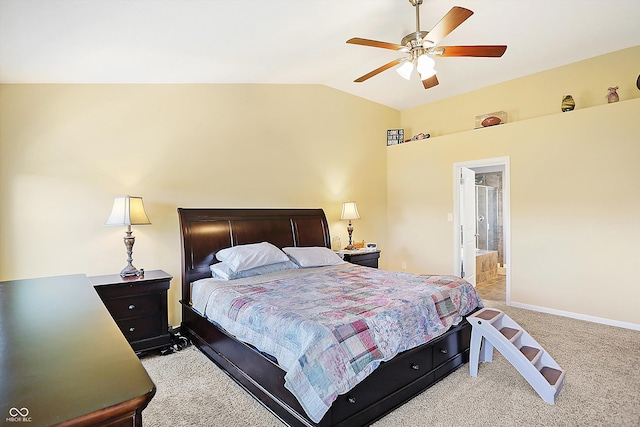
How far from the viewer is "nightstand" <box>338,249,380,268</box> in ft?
15.5

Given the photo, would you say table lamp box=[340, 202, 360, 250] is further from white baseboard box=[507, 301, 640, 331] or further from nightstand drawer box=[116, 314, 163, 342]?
nightstand drawer box=[116, 314, 163, 342]

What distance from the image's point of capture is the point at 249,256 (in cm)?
353

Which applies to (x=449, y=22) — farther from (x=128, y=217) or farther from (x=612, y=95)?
(x=128, y=217)

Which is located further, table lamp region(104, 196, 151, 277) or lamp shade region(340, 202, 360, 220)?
lamp shade region(340, 202, 360, 220)

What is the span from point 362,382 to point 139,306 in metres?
2.22

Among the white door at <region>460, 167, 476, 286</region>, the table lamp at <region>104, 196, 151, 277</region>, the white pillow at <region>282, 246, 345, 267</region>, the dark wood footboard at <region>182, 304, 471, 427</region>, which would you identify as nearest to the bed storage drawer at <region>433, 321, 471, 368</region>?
the dark wood footboard at <region>182, 304, 471, 427</region>

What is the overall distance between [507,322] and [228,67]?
12.1 ft

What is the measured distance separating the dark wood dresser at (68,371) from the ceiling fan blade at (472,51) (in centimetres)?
296

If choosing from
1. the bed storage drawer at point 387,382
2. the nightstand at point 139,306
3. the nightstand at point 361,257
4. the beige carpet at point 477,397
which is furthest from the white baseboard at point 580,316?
the nightstand at point 139,306

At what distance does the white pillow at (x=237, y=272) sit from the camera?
3.38m

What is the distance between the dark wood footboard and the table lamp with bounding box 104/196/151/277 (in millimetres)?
938

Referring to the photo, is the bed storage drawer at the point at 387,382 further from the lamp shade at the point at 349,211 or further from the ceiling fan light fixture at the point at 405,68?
the lamp shade at the point at 349,211

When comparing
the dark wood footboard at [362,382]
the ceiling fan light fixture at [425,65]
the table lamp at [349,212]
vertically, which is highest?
the ceiling fan light fixture at [425,65]

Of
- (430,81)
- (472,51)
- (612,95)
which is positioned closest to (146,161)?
(430,81)
